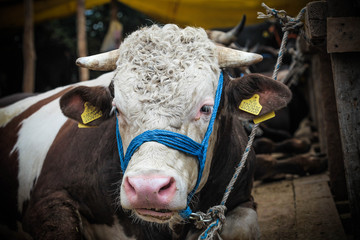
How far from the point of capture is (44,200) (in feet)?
8.98

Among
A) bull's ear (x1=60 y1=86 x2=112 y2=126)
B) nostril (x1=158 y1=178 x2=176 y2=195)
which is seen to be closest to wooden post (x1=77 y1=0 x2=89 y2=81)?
bull's ear (x1=60 y1=86 x2=112 y2=126)

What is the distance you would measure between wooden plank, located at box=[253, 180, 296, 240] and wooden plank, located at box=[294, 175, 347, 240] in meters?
0.06

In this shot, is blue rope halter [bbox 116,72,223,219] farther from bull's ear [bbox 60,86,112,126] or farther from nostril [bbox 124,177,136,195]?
bull's ear [bbox 60,86,112,126]

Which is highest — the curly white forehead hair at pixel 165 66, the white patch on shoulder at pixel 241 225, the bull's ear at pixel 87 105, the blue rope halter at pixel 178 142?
the curly white forehead hair at pixel 165 66

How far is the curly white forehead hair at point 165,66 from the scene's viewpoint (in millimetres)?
2145

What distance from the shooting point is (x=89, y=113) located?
2648 millimetres

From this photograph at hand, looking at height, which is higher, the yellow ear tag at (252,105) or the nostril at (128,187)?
the yellow ear tag at (252,105)

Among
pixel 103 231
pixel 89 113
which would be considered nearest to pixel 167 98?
pixel 89 113

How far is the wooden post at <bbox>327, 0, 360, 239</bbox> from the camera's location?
7.22 ft

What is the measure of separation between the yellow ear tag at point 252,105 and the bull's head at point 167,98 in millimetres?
28

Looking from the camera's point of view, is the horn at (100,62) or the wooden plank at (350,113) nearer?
the wooden plank at (350,113)

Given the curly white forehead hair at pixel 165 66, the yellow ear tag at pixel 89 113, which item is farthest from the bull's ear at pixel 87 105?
the curly white forehead hair at pixel 165 66

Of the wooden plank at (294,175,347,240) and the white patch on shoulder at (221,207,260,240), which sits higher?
the white patch on shoulder at (221,207,260,240)

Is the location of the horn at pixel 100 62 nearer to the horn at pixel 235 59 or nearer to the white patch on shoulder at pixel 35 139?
the white patch on shoulder at pixel 35 139
